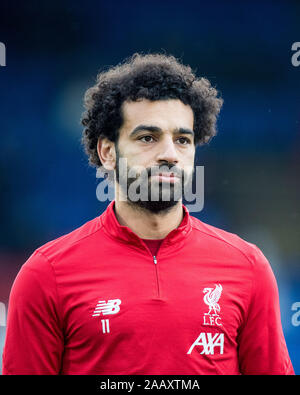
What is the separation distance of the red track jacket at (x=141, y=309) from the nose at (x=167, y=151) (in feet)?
0.96

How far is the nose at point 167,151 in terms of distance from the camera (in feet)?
6.53

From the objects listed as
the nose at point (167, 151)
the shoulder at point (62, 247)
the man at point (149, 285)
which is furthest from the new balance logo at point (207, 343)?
the nose at point (167, 151)

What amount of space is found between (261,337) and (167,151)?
2.73ft

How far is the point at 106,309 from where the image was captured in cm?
185

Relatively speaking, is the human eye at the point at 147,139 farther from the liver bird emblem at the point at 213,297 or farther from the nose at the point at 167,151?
the liver bird emblem at the point at 213,297

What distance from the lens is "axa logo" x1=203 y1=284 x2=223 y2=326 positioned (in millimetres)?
1895

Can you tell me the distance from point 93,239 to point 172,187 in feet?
1.26

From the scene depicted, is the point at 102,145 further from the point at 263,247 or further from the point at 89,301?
the point at 263,247

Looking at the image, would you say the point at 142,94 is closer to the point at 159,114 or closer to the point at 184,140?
the point at 159,114

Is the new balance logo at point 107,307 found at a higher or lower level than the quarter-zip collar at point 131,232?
lower

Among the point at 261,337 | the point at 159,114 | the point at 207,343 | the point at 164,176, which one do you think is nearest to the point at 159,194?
the point at 164,176

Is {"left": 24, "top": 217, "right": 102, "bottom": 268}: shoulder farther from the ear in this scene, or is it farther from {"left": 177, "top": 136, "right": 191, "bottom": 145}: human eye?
{"left": 177, "top": 136, "right": 191, "bottom": 145}: human eye
